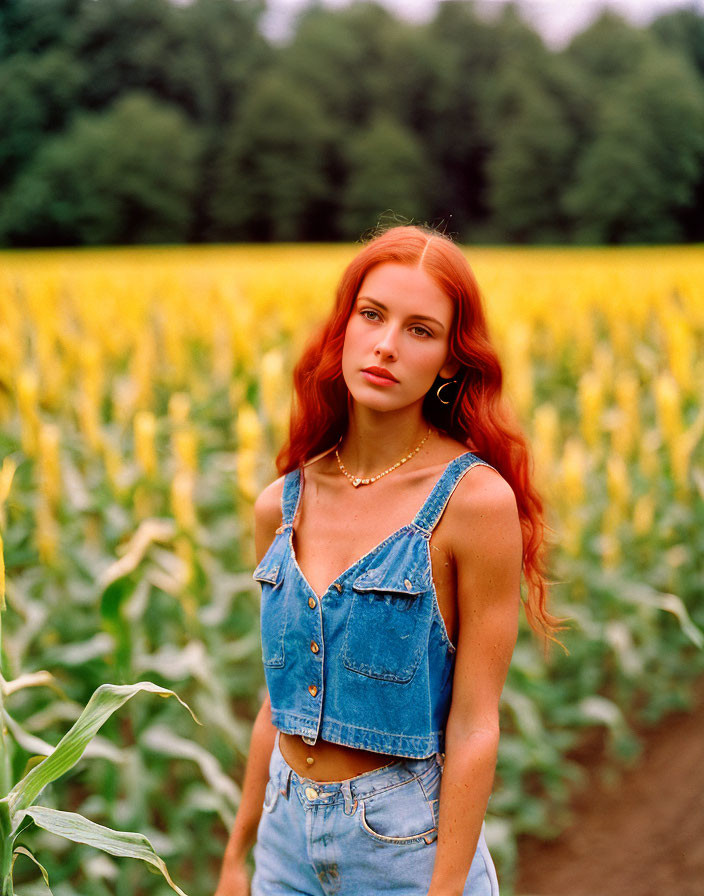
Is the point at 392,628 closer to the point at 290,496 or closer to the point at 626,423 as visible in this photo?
the point at 290,496

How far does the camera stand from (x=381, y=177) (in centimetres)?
3494

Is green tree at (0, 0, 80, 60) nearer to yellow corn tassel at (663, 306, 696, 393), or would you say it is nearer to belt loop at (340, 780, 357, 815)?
yellow corn tassel at (663, 306, 696, 393)

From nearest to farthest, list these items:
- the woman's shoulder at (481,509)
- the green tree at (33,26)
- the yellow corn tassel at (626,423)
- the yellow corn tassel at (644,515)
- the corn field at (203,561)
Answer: the woman's shoulder at (481,509) → the corn field at (203,561) → the yellow corn tassel at (644,515) → the yellow corn tassel at (626,423) → the green tree at (33,26)

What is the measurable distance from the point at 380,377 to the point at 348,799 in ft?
1.99

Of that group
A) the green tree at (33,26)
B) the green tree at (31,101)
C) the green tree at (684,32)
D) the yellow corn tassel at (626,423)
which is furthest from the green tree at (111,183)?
the yellow corn tassel at (626,423)

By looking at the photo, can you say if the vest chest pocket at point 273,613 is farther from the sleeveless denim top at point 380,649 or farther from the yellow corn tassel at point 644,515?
the yellow corn tassel at point 644,515

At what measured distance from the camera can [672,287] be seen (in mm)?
7250

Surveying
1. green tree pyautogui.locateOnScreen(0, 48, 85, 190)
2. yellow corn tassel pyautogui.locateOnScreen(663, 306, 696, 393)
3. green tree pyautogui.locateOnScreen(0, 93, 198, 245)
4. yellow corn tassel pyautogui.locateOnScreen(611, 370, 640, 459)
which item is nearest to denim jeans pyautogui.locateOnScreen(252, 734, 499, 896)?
yellow corn tassel pyautogui.locateOnScreen(611, 370, 640, 459)

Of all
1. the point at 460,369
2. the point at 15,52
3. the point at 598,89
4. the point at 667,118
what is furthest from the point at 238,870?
the point at 598,89

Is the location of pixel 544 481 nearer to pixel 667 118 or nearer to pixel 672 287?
pixel 672 287

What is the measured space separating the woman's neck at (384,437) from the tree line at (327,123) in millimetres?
14235

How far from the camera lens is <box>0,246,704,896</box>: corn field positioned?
8.45 ft

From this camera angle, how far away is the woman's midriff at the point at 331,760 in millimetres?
1442

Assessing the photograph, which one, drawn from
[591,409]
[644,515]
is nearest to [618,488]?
[644,515]
